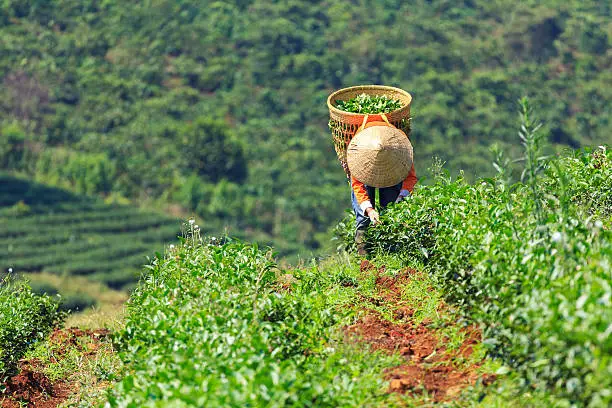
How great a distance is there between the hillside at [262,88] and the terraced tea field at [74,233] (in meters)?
2.16

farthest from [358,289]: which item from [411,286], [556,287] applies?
[556,287]

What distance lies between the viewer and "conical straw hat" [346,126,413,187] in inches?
258

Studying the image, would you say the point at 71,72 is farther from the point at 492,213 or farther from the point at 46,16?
the point at 492,213

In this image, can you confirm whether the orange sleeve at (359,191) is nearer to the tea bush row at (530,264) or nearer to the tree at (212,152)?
the tea bush row at (530,264)

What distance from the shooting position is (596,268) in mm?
4355

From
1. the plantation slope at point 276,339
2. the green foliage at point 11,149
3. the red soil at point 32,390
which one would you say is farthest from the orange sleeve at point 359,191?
the green foliage at point 11,149

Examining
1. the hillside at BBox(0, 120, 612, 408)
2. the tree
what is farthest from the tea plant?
the tree

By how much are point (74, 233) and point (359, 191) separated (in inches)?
1490

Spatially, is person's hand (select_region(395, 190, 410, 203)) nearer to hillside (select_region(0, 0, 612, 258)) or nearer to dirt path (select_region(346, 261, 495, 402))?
dirt path (select_region(346, 261, 495, 402))

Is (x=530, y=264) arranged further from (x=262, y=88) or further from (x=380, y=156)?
(x=262, y=88)

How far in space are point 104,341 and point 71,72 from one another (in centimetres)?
5207

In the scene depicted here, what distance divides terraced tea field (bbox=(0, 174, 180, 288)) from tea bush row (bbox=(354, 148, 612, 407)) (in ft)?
110

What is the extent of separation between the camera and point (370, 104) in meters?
7.47

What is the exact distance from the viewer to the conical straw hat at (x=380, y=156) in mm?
6555
